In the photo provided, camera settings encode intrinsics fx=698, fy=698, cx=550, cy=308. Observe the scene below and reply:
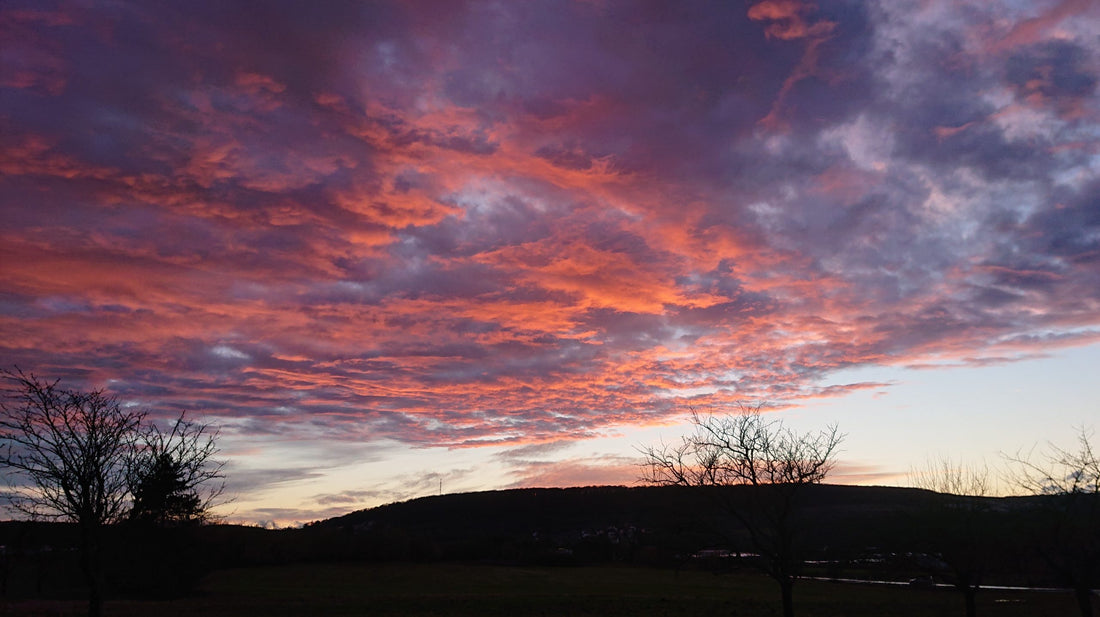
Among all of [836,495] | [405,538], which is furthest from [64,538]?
[836,495]

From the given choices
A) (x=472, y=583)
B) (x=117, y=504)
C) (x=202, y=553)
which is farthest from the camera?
(x=472, y=583)

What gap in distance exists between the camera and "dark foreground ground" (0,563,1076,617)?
52219 mm

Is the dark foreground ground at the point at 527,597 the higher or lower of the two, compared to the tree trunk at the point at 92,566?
lower

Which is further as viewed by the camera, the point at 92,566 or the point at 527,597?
the point at 527,597

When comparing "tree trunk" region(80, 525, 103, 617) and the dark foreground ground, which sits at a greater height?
"tree trunk" region(80, 525, 103, 617)

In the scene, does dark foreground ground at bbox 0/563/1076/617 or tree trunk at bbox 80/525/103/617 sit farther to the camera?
dark foreground ground at bbox 0/563/1076/617

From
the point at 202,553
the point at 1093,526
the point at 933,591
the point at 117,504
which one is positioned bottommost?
the point at 933,591

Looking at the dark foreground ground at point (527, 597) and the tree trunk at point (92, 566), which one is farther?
the dark foreground ground at point (527, 597)

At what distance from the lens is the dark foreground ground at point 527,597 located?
52.2 m

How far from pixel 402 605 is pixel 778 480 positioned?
3685 centimetres

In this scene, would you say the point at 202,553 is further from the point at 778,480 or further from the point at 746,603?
the point at 778,480

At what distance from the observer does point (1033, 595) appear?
69125 mm

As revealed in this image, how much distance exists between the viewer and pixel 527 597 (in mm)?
66750

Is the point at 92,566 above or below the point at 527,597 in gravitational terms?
above
